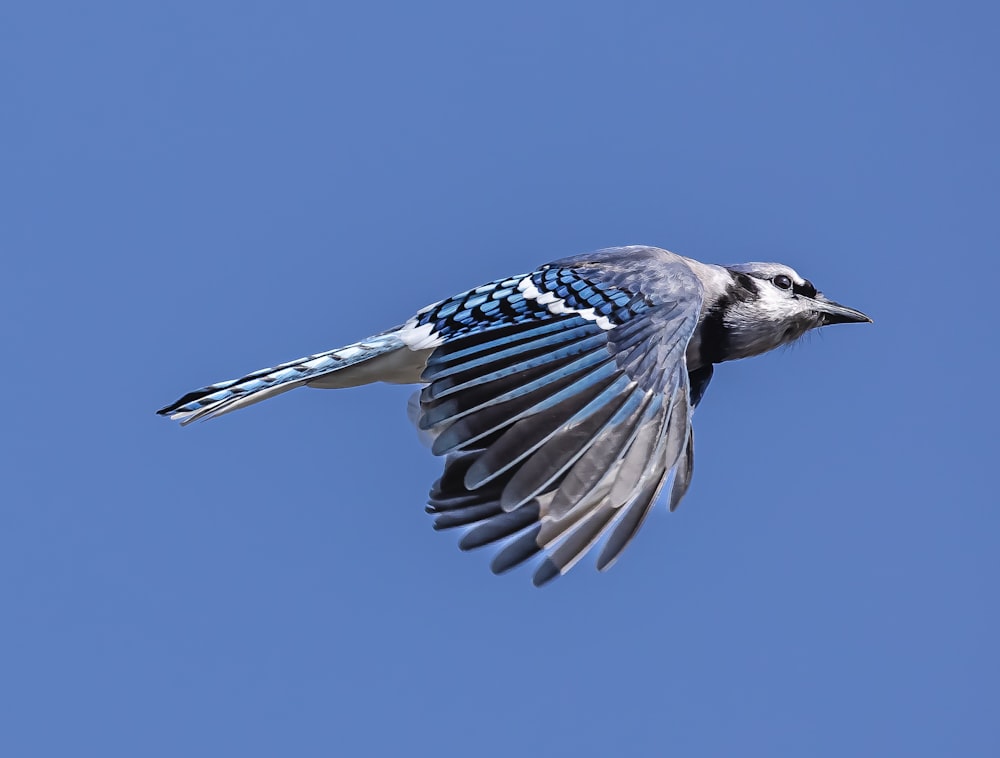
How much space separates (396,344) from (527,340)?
3.62 feet

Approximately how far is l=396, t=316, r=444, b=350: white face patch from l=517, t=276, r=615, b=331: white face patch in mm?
485

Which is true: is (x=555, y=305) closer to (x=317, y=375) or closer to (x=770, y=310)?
(x=317, y=375)

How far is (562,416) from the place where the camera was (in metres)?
6.84

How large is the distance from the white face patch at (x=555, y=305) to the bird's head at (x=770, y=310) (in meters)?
1.15

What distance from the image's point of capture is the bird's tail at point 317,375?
7586mm

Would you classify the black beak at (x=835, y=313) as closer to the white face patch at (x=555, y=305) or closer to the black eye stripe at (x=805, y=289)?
the black eye stripe at (x=805, y=289)

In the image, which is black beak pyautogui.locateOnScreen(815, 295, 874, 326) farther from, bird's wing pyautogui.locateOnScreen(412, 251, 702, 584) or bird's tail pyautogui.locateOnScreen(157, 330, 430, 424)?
bird's tail pyautogui.locateOnScreen(157, 330, 430, 424)

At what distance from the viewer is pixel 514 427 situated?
6789 millimetres

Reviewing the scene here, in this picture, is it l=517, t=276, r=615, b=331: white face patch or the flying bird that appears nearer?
the flying bird

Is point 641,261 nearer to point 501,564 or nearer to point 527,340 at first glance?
point 527,340

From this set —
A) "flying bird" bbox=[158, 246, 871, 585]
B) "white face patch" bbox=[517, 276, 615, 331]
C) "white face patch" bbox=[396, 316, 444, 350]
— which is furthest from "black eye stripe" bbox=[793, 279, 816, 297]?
"white face patch" bbox=[396, 316, 444, 350]

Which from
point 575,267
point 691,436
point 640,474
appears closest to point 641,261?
point 575,267

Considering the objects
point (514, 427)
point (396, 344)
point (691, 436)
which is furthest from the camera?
point (396, 344)

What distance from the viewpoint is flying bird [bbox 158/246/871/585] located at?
6.77 m
